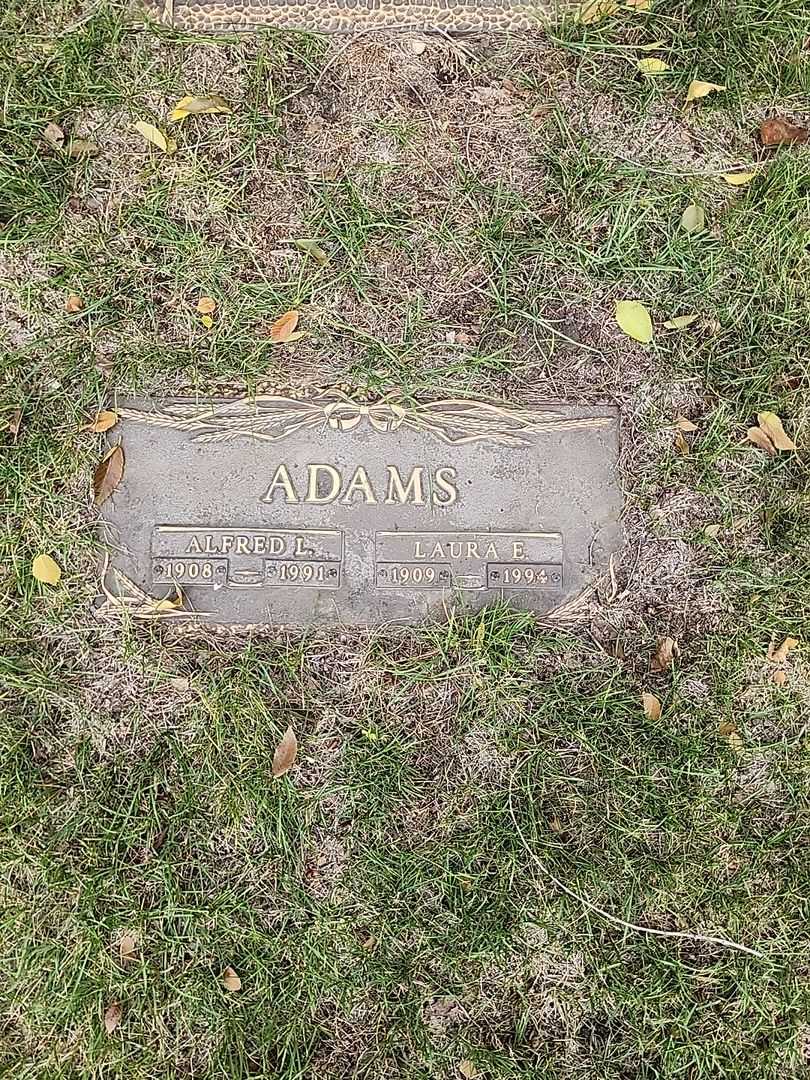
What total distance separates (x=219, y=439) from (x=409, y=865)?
1448 mm

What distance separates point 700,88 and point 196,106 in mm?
Answer: 1639

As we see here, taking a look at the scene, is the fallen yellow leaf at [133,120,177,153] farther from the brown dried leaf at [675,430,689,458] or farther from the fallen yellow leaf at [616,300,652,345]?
the brown dried leaf at [675,430,689,458]

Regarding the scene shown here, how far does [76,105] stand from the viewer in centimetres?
243

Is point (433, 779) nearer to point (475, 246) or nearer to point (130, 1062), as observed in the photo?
point (130, 1062)

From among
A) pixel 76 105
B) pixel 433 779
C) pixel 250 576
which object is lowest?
pixel 433 779

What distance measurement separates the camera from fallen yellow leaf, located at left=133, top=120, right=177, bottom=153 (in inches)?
94.8

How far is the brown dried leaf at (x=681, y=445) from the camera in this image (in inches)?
94.4

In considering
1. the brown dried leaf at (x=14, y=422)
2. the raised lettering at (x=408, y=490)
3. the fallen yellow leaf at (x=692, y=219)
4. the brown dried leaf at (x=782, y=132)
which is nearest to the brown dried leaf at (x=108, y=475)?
the brown dried leaf at (x=14, y=422)

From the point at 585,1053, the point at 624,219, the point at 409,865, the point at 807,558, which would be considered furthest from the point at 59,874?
the point at 624,219

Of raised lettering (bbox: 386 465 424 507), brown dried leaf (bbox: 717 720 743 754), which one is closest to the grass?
brown dried leaf (bbox: 717 720 743 754)

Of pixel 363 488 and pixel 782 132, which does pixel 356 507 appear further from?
pixel 782 132

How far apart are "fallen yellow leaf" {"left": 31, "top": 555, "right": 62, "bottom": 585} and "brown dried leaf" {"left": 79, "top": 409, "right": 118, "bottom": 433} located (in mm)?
429

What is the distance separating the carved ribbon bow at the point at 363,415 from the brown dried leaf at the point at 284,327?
26cm

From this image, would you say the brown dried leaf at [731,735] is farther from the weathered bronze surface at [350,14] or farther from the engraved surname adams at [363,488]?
the weathered bronze surface at [350,14]
